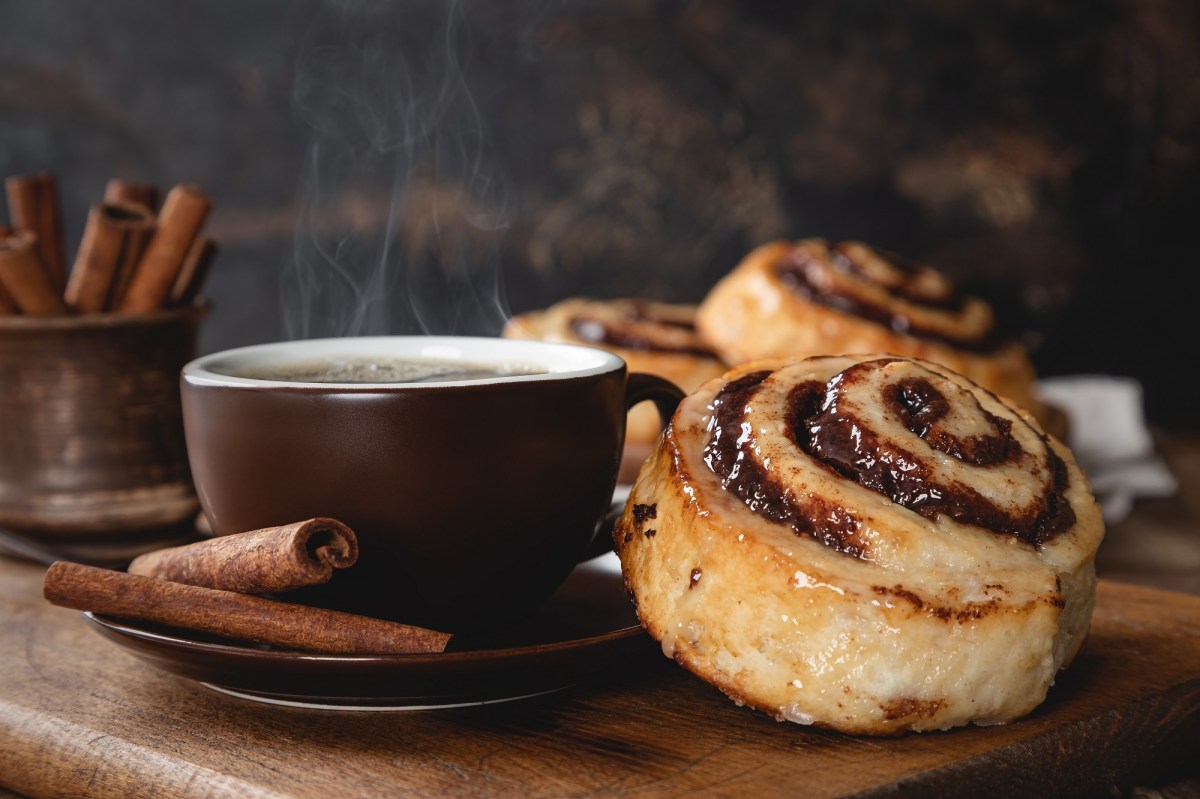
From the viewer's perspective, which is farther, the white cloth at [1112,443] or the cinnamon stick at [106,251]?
the white cloth at [1112,443]

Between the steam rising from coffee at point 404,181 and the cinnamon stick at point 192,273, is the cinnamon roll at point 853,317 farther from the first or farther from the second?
the steam rising from coffee at point 404,181

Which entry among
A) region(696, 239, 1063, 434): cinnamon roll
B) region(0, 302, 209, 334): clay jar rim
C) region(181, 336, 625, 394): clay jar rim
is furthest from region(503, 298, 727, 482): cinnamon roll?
region(181, 336, 625, 394): clay jar rim

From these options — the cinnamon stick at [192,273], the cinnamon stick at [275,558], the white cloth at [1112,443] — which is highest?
the cinnamon stick at [192,273]

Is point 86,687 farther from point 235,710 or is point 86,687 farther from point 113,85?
point 113,85

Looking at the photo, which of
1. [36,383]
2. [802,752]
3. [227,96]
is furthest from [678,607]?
[227,96]

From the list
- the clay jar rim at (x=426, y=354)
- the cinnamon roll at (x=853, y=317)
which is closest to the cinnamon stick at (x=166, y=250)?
the clay jar rim at (x=426, y=354)

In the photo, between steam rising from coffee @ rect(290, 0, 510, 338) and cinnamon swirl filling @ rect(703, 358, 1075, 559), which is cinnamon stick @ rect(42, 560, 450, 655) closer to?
cinnamon swirl filling @ rect(703, 358, 1075, 559)
